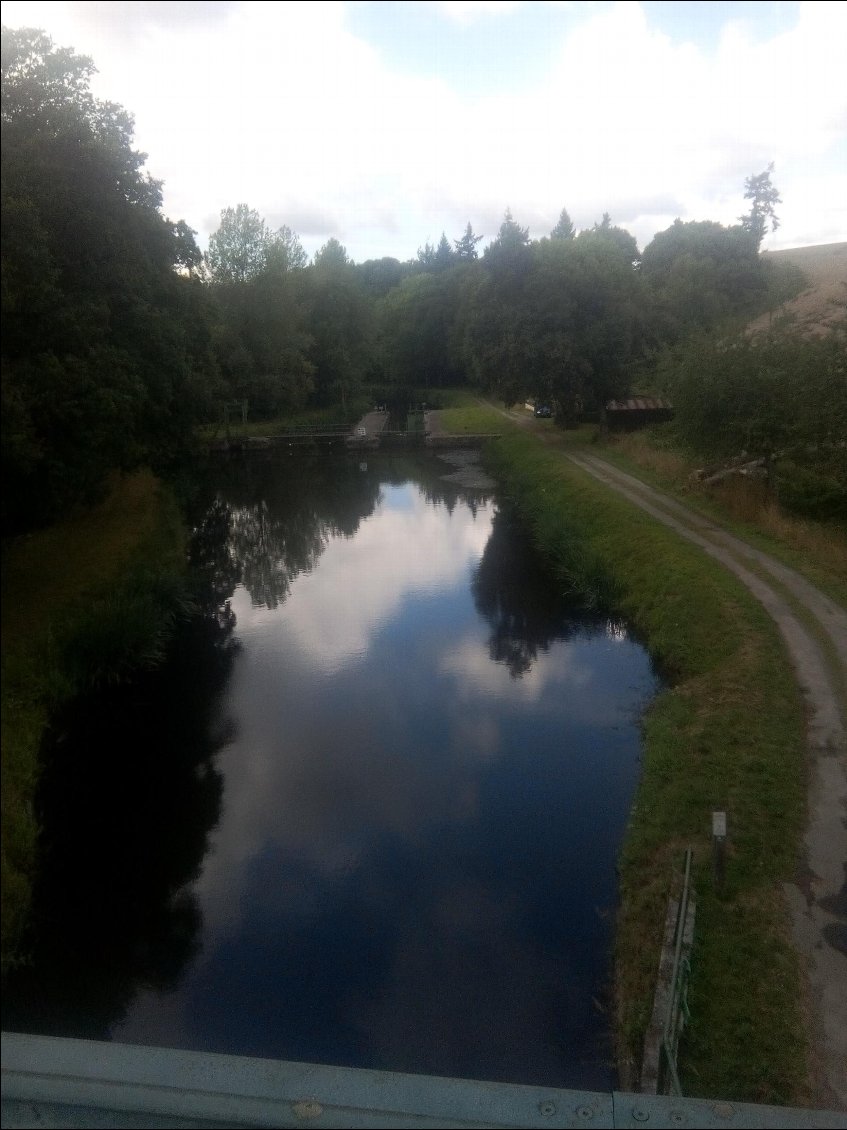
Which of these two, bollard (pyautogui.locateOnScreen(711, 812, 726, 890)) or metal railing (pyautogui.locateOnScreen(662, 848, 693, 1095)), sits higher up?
bollard (pyautogui.locateOnScreen(711, 812, 726, 890))

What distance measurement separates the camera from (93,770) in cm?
1065

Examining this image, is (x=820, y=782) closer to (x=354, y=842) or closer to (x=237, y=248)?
(x=354, y=842)

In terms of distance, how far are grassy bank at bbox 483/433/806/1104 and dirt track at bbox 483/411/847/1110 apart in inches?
5.0

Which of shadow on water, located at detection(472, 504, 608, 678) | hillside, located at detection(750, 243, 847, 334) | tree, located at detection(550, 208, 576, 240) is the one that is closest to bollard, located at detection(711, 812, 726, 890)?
shadow on water, located at detection(472, 504, 608, 678)

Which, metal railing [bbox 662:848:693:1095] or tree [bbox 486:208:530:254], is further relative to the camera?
tree [bbox 486:208:530:254]

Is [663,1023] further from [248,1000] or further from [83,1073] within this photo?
[83,1073]

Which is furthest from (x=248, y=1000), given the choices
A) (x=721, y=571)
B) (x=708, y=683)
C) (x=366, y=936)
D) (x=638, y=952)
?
(x=721, y=571)

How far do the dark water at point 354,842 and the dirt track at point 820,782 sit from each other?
5.43ft

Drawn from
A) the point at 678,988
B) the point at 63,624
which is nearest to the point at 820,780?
the point at 678,988

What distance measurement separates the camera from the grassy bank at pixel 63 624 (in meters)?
7.16

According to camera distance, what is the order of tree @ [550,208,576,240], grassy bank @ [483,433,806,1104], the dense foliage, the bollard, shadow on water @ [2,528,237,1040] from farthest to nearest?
1. tree @ [550,208,576,240]
2. the dense foliage
3. the bollard
4. shadow on water @ [2,528,237,1040]
5. grassy bank @ [483,433,806,1104]

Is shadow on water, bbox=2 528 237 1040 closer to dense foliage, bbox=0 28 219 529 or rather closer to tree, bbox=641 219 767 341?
dense foliage, bbox=0 28 219 529

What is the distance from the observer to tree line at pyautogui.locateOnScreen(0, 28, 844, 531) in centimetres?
910

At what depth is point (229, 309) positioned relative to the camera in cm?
3912
